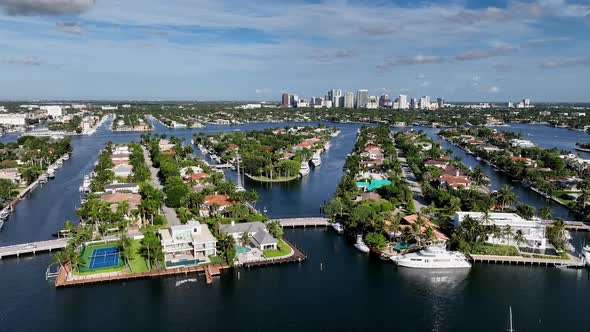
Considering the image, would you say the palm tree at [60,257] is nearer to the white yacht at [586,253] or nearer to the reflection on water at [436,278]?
the reflection on water at [436,278]

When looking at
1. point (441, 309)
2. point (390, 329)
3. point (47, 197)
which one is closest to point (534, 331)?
point (441, 309)

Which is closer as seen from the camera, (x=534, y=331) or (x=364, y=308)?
(x=534, y=331)

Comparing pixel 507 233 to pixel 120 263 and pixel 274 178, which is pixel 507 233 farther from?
pixel 274 178

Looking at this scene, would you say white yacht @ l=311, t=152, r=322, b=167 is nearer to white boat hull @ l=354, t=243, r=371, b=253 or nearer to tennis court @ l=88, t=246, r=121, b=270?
white boat hull @ l=354, t=243, r=371, b=253

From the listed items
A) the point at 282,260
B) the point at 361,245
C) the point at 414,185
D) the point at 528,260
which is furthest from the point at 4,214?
the point at 528,260

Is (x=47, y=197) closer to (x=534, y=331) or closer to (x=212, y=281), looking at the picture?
(x=212, y=281)

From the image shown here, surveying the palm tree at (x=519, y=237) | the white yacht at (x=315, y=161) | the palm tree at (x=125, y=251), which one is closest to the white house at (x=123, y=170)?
the palm tree at (x=125, y=251)
